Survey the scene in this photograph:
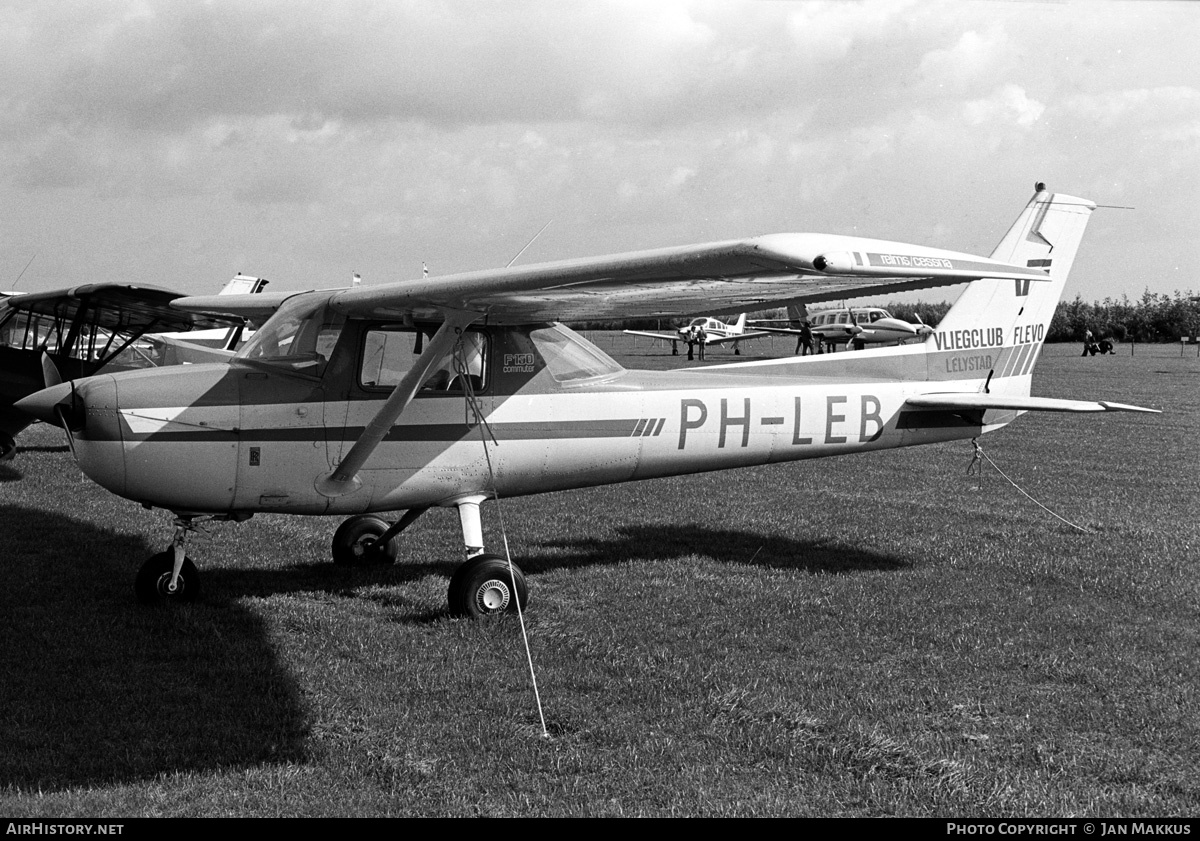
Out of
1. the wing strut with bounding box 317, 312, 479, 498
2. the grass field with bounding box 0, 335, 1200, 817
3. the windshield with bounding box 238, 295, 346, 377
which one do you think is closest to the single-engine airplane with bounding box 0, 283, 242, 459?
the grass field with bounding box 0, 335, 1200, 817

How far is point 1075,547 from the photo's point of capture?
9.24 meters

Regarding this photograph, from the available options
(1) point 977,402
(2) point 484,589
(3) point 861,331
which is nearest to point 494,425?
(2) point 484,589

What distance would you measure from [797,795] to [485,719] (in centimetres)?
161

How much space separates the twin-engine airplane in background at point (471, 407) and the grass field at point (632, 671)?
0.38 metres

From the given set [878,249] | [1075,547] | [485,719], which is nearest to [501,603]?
[485,719]

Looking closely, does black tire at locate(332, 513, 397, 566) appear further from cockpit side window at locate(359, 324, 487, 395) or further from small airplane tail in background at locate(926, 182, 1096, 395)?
small airplane tail in background at locate(926, 182, 1096, 395)

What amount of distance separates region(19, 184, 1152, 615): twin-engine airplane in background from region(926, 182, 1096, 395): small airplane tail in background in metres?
0.05

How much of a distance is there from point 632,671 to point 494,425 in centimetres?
229

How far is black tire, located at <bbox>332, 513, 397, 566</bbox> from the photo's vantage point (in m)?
8.91

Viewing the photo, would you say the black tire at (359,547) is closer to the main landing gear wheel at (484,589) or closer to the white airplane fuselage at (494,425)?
the white airplane fuselage at (494,425)

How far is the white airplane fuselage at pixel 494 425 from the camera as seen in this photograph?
22.3ft

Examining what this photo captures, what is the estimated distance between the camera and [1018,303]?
31.6 feet

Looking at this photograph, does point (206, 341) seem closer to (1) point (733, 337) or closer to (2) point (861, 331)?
(2) point (861, 331)

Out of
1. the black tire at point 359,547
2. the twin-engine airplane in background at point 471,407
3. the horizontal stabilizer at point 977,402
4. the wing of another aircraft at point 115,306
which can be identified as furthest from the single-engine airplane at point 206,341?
the horizontal stabilizer at point 977,402
